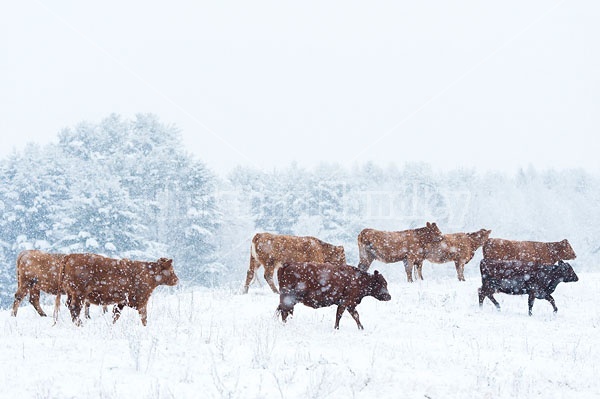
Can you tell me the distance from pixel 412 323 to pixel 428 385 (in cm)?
506

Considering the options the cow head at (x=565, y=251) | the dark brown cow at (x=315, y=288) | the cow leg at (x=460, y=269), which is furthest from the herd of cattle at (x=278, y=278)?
the cow head at (x=565, y=251)

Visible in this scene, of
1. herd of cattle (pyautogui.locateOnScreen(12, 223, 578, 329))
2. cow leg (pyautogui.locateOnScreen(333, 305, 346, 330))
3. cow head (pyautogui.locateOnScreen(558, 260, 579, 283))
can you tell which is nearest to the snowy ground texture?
cow leg (pyautogui.locateOnScreen(333, 305, 346, 330))

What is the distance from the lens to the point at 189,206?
43.7m

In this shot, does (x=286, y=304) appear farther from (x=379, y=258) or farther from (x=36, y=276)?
(x=379, y=258)

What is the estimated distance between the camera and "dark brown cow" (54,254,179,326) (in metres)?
9.71

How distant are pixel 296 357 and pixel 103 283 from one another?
4219 mm

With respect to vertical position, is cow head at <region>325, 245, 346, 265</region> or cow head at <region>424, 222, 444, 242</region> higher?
cow head at <region>424, 222, 444, 242</region>

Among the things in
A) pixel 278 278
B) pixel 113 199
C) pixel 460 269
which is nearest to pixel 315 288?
pixel 278 278

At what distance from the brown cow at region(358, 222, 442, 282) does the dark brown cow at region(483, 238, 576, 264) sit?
Result: 1.73m

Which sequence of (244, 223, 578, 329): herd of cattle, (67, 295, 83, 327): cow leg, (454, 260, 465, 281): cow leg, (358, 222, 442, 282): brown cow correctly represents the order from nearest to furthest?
(67, 295, 83, 327): cow leg, (244, 223, 578, 329): herd of cattle, (358, 222, 442, 282): brown cow, (454, 260, 465, 281): cow leg

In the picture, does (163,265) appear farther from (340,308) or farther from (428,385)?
(428,385)

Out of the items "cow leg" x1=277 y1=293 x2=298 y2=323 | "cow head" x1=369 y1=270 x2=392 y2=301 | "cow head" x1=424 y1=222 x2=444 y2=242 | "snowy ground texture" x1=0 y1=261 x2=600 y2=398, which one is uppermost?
"cow head" x1=424 y1=222 x2=444 y2=242

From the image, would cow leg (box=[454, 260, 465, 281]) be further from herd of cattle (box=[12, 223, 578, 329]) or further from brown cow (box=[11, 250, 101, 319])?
brown cow (box=[11, 250, 101, 319])

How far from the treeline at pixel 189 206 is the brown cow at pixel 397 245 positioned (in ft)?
69.3
